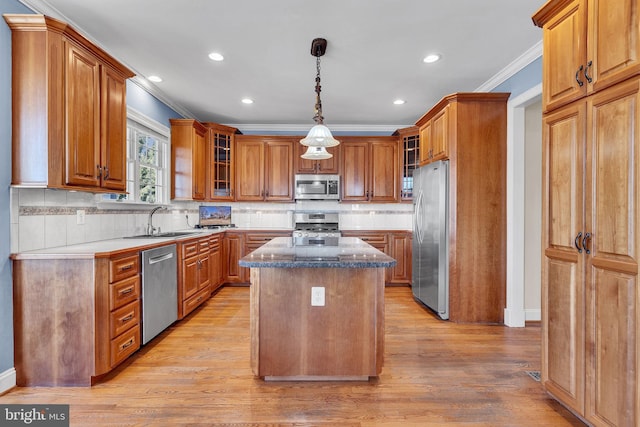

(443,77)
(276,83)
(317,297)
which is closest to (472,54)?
(443,77)

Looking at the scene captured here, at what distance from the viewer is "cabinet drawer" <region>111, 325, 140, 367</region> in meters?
2.28

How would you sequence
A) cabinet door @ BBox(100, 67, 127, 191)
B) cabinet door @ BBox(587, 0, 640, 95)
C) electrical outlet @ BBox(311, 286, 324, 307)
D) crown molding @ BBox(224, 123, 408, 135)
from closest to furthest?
1. cabinet door @ BBox(587, 0, 640, 95)
2. electrical outlet @ BBox(311, 286, 324, 307)
3. cabinet door @ BBox(100, 67, 127, 191)
4. crown molding @ BBox(224, 123, 408, 135)

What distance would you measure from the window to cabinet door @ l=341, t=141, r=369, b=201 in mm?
2623

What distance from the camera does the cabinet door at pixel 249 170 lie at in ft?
17.2

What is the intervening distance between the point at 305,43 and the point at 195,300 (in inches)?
116

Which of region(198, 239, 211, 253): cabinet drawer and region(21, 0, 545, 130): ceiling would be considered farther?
region(198, 239, 211, 253): cabinet drawer

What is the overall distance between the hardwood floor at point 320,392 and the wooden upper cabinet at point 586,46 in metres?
1.82

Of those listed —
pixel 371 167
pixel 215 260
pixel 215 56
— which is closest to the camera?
pixel 215 56

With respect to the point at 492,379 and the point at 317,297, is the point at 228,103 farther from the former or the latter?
the point at 492,379

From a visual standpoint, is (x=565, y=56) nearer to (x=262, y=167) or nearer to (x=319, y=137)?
(x=319, y=137)

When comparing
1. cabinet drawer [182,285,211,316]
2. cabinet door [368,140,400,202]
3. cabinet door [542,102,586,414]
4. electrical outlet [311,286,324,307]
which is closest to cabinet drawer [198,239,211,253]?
cabinet drawer [182,285,211,316]

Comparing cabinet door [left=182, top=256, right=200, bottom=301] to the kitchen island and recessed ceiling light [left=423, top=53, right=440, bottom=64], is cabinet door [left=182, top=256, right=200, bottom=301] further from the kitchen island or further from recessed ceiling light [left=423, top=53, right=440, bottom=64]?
recessed ceiling light [left=423, top=53, right=440, bottom=64]

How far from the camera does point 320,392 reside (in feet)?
6.77

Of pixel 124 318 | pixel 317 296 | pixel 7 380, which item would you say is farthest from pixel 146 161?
pixel 317 296
